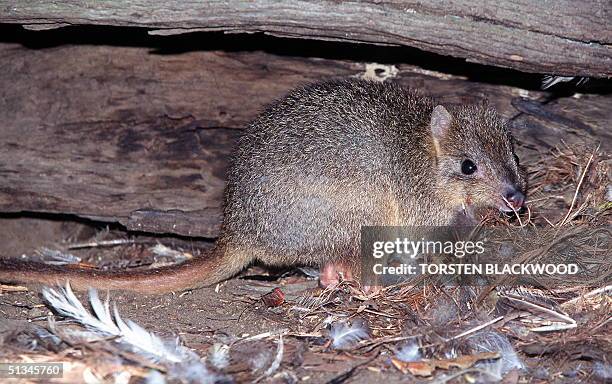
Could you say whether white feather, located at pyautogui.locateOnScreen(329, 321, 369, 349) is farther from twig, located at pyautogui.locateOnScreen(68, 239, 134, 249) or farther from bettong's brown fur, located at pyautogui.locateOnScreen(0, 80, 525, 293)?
twig, located at pyautogui.locateOnScreen(68, 239, 134, 249)

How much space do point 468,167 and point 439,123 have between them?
1.29 feet

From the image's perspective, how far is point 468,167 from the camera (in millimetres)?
5652

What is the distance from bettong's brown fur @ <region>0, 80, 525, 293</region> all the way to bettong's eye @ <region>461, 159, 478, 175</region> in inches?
1.3

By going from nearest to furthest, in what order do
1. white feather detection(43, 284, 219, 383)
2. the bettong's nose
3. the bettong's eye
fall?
white feather detection(43, 284, 219, 383)
the bettong's nose
the bettong's eye

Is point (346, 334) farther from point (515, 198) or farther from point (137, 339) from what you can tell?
point (515, 198)

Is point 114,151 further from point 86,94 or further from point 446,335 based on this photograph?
point 446,335

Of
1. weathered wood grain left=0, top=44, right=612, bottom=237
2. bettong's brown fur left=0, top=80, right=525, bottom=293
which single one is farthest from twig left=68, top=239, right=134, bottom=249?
bettong's brown fur left=0, top=80, right=525, bottom=293

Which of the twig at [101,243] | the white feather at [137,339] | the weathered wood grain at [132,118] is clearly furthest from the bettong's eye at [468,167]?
the twig at [101,243]

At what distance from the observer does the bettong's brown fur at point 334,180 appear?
5473mm

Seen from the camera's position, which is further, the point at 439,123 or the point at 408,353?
the point at 439,123

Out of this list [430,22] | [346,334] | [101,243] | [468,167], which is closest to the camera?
[346,334]

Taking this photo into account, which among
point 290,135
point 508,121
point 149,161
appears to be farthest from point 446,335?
point 149,161

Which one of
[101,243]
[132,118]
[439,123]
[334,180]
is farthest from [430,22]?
[101,243]

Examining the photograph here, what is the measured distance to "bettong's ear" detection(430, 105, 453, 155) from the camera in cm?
565
